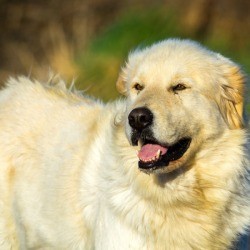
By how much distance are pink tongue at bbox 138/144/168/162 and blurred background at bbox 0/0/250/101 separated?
233 inches

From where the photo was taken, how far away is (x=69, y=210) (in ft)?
22.6

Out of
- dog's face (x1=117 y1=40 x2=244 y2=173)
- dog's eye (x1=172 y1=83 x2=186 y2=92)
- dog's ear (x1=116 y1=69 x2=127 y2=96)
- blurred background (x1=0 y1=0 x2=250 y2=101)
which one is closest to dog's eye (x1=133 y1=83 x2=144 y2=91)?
dog's face (x1=117 y1=40 x2=244 y2=173)

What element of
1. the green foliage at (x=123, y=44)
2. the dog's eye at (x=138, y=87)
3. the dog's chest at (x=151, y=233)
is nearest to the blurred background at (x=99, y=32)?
the green foliage at (x=123, y=44)

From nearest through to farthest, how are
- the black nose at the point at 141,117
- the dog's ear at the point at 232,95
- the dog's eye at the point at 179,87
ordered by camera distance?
1. the black nose at the point at 141,117
2. the dog's eye at the point at 179,87
3. the dog's ear at the point at 232,95

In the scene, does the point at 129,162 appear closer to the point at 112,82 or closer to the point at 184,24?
the point at 112,82

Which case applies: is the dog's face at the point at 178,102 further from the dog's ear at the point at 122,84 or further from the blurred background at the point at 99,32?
the blurred background at the point at 99,32

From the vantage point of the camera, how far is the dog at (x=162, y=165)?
243 inches

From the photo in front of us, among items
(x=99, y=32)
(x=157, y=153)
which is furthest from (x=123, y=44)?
(x=157, y=153)

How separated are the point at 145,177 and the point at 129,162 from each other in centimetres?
17

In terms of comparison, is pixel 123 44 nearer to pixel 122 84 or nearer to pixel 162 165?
pixel 122 84

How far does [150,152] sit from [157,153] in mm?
56

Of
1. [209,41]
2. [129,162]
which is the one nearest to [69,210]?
[129,162]

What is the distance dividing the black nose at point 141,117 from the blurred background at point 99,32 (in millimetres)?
6028

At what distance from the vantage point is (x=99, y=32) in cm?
1803
